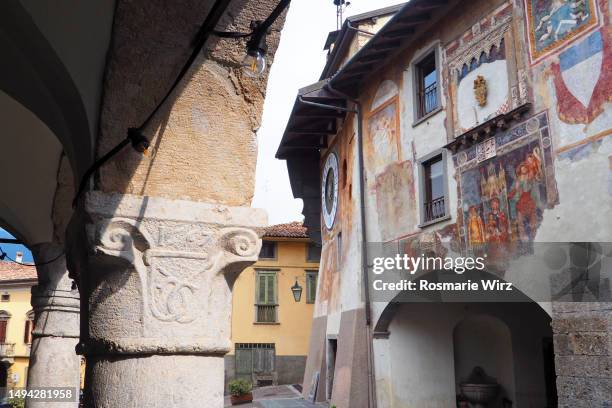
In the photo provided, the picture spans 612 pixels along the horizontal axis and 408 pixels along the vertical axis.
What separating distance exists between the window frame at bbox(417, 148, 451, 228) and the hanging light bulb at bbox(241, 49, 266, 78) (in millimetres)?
7541

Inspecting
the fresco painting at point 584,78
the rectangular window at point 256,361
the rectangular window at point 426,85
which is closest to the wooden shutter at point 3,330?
the rectangular window at point 256,361

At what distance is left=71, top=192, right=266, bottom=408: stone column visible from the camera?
195cm

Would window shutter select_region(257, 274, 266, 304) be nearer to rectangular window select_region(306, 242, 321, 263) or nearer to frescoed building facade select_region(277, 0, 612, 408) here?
rectangular window select_region(306, 242, 321, 263)

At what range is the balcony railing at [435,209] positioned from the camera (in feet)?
32.4

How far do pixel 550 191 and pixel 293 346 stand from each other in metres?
16.3

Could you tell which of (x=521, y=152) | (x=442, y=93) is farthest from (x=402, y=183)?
(x=521, y=152)

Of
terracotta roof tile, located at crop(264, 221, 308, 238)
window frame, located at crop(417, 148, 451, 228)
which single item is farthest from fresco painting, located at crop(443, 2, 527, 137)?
terracotta roof tile, located at crop(264, 221, 308, 238)

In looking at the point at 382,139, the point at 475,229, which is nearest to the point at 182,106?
the point at 475,229

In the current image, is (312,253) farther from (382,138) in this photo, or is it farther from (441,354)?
(382,138)

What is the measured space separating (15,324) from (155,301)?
29.7 metres

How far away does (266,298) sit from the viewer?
22.9m

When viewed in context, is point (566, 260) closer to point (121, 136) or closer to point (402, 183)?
point (402, 183)

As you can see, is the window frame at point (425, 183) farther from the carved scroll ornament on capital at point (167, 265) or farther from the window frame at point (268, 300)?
the window frame at point (268, 300)

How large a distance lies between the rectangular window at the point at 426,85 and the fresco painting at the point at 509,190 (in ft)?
5.49
